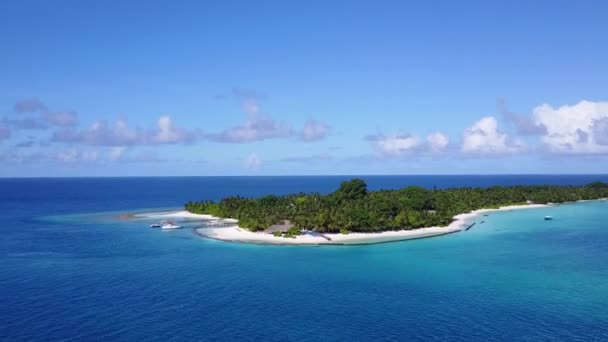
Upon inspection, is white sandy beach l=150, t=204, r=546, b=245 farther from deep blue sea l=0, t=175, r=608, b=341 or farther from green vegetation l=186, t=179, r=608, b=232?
deep blue sea l=0, t=175, r=608, b=341

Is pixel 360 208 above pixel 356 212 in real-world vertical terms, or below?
above

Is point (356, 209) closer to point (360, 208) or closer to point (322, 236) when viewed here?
point (360, 208)

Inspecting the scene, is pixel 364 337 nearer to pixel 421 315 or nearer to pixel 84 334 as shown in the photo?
pixel 421 315

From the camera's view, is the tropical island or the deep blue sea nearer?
the deep blue sea

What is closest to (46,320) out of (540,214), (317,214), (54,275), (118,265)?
(54,275)

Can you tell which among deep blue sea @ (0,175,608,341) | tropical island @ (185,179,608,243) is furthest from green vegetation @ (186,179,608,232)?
deep blue sea @ (0,175,608,341)

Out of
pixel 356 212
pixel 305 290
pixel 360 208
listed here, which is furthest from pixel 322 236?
pixel 305 290
